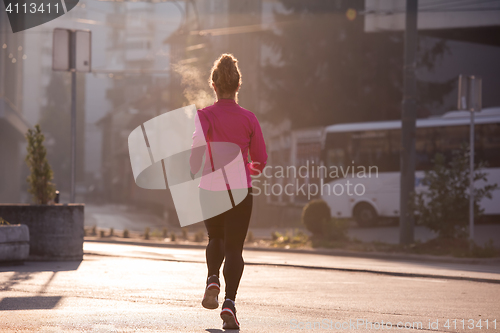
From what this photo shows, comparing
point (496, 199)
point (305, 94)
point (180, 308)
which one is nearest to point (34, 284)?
point (180, 308)

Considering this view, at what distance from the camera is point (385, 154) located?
2441 cm

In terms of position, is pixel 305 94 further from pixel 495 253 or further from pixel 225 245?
pixel 225 245

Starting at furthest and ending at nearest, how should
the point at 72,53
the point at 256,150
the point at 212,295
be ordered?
1. the point at 72,53
2. the point at 256,150
3. the point at 212,295

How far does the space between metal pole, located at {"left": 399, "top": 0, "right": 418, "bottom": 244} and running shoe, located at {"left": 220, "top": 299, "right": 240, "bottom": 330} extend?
35.6ft

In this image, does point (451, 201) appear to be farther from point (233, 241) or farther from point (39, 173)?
point (233, 241)

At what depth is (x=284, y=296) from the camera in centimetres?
693

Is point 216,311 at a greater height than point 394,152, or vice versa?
point 394,152

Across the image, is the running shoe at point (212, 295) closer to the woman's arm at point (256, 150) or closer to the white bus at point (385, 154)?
the woman's arm at point (256, 150)

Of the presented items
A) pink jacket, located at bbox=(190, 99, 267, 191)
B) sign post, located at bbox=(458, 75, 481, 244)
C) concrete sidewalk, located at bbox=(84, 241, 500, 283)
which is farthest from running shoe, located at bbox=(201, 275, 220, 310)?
sign post, located at bbox=(458, 75, 481, 244)

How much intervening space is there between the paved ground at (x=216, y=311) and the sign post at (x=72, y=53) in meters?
3.83

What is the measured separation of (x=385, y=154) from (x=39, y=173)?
620 inches

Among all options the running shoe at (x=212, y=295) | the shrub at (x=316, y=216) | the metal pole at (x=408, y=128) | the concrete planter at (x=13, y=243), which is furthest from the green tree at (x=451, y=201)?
the running shoe at (x=212, y=295)

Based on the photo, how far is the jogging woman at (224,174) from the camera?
193 inches

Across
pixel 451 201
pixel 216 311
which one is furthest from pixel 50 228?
pixel 451 201
